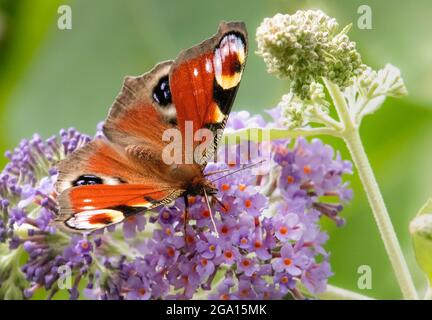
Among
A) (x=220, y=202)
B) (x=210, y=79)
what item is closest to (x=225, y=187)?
(x=220, y=202)

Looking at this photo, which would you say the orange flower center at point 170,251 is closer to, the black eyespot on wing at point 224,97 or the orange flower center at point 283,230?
the orange flower center at point 283,230

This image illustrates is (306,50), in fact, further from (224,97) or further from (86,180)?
(86,180)

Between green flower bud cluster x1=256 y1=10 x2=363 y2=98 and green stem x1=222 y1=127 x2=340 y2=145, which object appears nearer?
green flower bud cluster x1=256 y1=10 x2=363 y2=98

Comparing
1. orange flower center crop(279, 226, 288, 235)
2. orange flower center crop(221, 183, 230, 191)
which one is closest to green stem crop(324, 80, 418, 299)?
orange flower center crop(279, 226, 288, 235)

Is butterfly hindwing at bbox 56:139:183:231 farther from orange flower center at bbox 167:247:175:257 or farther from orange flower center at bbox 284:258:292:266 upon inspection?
orange flower center at bbox 284:258:292:266

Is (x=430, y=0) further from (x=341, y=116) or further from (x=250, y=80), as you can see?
(x=341, y=116)

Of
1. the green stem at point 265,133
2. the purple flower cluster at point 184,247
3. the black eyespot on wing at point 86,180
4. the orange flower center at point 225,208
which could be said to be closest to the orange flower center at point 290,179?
the purple flower cluster at point 184,247
